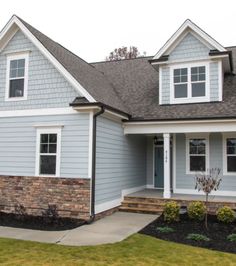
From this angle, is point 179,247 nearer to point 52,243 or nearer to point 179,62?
point 52,243

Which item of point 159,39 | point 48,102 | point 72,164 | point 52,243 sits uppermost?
point 159,39

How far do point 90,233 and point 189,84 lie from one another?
7.48 metres

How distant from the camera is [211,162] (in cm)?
1386

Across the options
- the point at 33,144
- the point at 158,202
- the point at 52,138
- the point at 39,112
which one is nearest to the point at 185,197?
the point at 158,202

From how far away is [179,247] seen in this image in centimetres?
808

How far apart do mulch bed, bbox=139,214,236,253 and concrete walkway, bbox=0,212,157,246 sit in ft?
1.46

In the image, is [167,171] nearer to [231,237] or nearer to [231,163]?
[231,163]

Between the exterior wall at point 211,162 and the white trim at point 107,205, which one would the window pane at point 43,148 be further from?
the exterior wall at point 211,162

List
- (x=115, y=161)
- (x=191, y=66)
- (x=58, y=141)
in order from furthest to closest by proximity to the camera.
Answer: (x=191, y=66) → (x=115, y=161) → (x=58, y=141)

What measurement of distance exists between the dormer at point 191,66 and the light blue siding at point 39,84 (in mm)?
Result: 4457

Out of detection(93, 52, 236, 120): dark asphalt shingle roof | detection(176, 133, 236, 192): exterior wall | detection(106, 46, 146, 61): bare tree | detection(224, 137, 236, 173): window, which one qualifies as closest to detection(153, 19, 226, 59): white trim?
detection(93, 52, 236, 120): dark asphalt shingle roof

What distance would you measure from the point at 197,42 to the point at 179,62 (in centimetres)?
107

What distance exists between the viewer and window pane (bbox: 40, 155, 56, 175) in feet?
37.9

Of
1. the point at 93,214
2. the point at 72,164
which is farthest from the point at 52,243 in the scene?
the point at 72,164
